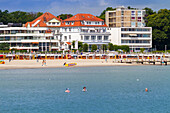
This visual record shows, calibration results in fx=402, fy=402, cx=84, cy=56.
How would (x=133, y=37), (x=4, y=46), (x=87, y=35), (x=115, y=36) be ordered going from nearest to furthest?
(x=4, y=46)
(x=87, y=35)
(x=115, y=36)
(x=133, y=37)

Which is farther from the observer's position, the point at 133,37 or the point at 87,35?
the point at 133,37

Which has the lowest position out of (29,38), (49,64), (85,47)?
(49,64)

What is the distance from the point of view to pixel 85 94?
62188mm

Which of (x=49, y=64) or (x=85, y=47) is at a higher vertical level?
(x=85, y=47)

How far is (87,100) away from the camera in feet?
188

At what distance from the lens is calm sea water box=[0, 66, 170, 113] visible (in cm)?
5234

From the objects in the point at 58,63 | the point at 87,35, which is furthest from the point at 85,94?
the point at 87,35

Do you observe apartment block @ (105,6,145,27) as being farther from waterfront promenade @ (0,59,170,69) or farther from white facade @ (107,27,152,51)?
waterfront promenade @ (0,59,170,69)

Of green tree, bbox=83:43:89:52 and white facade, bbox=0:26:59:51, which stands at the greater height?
white facade, bbox=0:26:59:51

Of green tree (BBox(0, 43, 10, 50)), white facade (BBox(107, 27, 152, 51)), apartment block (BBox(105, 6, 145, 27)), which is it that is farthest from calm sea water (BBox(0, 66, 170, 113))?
apartment block (BBox(105, 6, 145, 27))

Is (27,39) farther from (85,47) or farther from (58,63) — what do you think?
(58,63)

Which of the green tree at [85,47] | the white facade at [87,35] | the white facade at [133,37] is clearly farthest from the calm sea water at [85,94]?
the white facade at [133,37]

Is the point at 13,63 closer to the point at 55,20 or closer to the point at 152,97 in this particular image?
the point at 55,20

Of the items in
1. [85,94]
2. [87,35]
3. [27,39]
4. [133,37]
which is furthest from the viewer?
[133,37]
